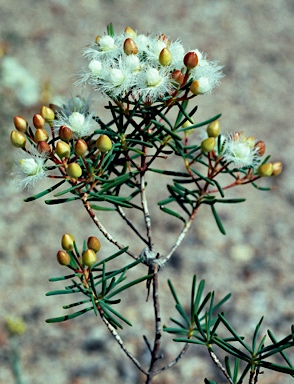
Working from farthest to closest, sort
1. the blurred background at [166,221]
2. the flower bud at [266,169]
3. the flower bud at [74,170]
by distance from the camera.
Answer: the blurred background at [166,221]
the flower bud at [266,169]
the flower bud at [74,170]

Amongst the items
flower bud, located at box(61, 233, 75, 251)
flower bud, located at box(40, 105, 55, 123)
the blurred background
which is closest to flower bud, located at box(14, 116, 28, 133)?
flower bud, located at box(40, 105, 55, 123)

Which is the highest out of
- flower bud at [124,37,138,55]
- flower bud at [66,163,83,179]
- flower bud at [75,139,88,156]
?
flower bud at [124,37,138,55]

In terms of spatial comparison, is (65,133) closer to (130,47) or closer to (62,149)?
(62,149)

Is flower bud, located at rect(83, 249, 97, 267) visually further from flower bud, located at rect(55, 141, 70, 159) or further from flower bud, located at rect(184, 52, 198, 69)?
flower bud, located at rect(184, 52, 198, 69)

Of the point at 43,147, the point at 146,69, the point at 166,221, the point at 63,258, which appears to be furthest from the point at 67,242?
the point at 166,221

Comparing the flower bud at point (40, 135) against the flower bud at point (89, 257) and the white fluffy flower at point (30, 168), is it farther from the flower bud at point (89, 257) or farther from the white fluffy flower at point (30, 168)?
the flower bud at point (89, 257)

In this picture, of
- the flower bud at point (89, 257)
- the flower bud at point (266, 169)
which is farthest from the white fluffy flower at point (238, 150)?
the flower bud at point (89, 257)
